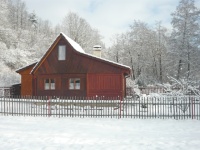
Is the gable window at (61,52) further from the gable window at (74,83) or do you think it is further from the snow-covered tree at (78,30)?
the snow-covered tree at (78,30)

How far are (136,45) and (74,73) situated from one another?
29871 mm

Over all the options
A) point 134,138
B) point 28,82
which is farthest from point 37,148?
point 28,82

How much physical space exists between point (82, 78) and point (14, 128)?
1313cm

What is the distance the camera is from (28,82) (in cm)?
2986

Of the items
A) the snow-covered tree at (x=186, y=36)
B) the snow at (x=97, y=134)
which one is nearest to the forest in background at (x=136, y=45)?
the snow-covered tree at (x=186, y=36)

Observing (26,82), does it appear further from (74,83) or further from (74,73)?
(74,73)

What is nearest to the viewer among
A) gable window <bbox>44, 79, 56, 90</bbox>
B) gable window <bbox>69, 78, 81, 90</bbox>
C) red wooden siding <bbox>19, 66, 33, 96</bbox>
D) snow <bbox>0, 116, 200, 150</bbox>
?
snow <bbox>0, 116, 200, 150</bbox>

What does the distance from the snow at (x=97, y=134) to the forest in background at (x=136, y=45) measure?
61.6 ft

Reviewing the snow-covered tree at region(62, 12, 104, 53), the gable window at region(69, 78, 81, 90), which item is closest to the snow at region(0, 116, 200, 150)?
the gable window at region(69, 78, 81, 90)

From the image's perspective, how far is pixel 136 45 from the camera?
174 ft

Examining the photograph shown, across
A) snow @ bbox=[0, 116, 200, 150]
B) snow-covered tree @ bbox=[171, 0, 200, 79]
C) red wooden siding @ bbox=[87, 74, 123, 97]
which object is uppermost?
snow-covered tree @ bbox=[171, 0, 200, 79]

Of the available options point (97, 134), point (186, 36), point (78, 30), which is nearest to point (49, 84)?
point (97, 134)

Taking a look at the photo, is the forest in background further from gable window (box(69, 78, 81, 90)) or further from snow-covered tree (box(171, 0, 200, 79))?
gable window (box(69, 78, 81, 90))

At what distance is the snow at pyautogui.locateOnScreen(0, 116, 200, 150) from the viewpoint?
9094 mm
